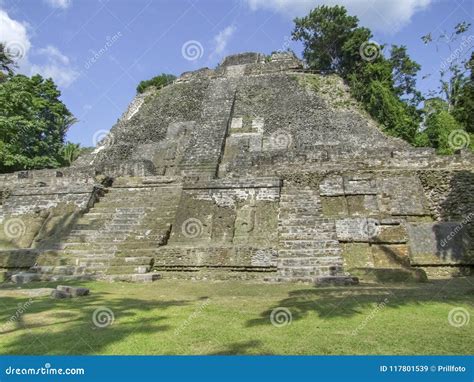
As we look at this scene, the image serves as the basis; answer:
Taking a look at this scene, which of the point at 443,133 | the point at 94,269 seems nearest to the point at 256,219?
the point at 94,269

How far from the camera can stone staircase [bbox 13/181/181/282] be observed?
28.8ft

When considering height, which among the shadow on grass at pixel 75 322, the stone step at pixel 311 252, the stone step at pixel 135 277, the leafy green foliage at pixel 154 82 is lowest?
the shadow on grass at pixel 75 322

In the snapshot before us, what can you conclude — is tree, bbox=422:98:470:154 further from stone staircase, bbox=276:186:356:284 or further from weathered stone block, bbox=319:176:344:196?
stone staircase, bbox=276:186:356:284

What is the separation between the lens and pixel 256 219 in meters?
9.95

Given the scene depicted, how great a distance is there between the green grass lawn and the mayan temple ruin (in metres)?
1.54

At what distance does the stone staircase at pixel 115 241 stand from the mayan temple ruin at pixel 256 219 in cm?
3

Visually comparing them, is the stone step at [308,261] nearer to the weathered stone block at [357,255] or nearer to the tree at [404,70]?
the weathered stone block at [357,255]

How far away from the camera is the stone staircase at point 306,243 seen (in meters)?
7.89

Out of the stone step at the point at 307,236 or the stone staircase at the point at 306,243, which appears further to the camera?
the stone step at the point at 307,236

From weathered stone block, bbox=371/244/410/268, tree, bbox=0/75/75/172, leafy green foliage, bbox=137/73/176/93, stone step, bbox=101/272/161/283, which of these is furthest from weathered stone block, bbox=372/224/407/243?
leafy green foliage, bbox=137/73/176/93

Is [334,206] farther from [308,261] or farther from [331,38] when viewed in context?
[331,38]

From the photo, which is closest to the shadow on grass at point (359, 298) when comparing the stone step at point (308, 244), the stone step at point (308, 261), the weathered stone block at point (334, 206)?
the stone step at point (308, 261)

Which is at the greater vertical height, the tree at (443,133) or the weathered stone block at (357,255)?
the tree at (443,133)

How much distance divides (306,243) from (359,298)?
3043 mm
